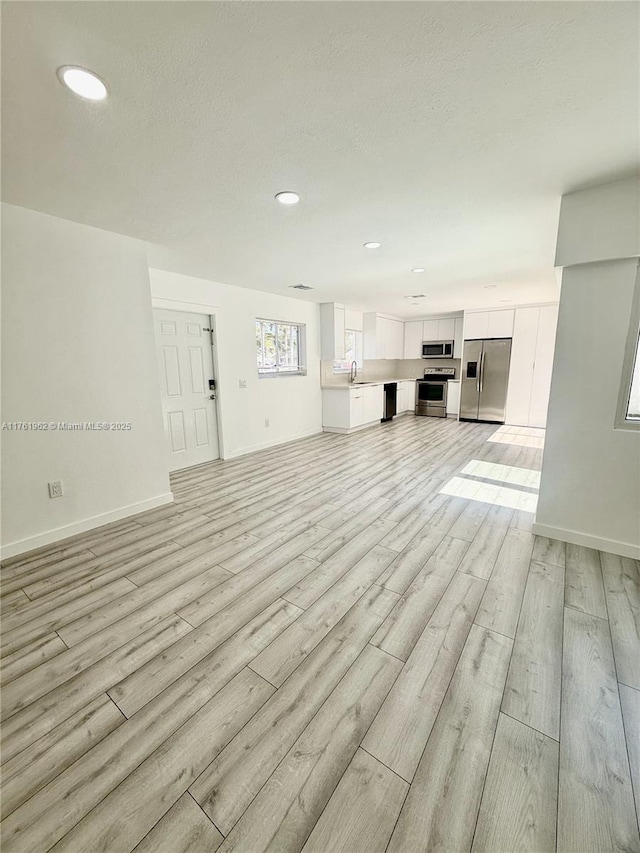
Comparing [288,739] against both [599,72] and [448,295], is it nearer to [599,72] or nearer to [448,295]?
[599,72]

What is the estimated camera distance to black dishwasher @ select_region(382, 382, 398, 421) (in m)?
7.45

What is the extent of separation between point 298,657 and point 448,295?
5.70m

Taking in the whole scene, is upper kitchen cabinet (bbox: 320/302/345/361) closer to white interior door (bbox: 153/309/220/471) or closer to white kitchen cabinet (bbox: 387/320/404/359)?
white kitchen cabinet (bbox: 387/320/404/359)

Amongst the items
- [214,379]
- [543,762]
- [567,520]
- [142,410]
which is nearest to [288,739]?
[543,762]

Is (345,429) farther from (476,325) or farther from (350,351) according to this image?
(476,325)

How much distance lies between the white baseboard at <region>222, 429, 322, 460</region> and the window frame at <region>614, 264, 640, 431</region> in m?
4.29

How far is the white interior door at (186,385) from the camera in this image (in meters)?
4.05

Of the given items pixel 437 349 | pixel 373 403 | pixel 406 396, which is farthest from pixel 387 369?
pixel 373 403

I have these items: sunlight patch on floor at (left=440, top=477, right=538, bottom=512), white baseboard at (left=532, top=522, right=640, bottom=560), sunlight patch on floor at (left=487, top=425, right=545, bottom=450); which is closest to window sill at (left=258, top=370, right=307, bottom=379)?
sunlight patch on floor at (left=440, top=477, right=538, bottom=512)

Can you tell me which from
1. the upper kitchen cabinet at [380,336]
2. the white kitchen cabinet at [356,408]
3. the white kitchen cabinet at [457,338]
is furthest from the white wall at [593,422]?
the white kitchen cabinet at [457,338]

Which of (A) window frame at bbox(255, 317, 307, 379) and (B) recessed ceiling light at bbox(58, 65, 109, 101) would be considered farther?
(A) window frame at bbox(255, 317, 307, 379)

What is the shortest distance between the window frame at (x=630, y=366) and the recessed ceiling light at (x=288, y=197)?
2280 mm

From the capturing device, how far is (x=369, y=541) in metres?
2.60

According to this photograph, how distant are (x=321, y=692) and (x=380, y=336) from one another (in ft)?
23.0
